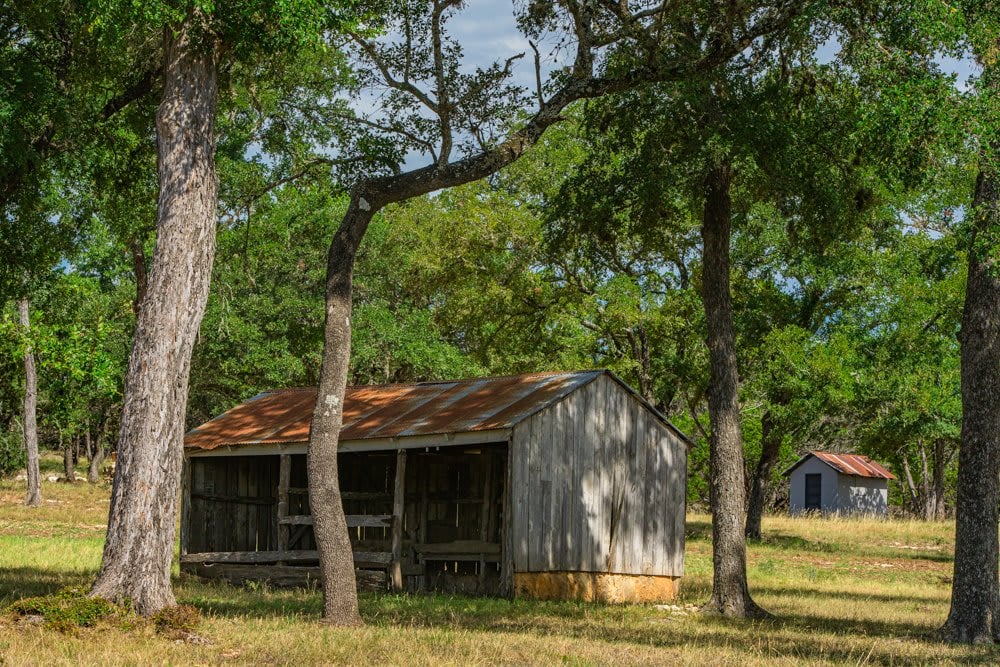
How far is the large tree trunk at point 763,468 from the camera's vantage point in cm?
3497

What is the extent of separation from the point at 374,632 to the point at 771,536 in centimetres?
2805

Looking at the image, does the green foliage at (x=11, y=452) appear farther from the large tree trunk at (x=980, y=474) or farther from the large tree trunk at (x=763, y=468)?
the large tree trunk at (x=980, y=474)

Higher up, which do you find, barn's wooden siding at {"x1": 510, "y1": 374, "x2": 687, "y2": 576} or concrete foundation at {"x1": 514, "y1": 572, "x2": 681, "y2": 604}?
barn's wooden siding at {"x1": 510, "y1": 374, "x2": 687, "y2": 576}

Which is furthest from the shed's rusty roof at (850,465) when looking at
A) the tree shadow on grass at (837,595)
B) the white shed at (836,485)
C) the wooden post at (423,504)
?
the wooden post at (423,504)

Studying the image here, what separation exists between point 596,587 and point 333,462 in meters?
7.44

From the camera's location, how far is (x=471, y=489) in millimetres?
23547

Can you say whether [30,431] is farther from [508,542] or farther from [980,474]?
[980,474]

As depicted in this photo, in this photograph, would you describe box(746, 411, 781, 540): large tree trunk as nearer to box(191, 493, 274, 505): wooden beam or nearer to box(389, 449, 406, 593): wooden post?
box(191, 493, 274, 505): wooden beam

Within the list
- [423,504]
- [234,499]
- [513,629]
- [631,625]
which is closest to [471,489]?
[423,504]

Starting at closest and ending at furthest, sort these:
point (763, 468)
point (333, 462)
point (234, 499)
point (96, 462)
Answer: point (333, 462) < point (234, 499) < point (763, 468) < point (96, 462)

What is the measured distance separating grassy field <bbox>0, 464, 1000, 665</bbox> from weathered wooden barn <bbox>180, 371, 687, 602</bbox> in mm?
1441

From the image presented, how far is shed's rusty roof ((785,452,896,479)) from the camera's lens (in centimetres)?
6412

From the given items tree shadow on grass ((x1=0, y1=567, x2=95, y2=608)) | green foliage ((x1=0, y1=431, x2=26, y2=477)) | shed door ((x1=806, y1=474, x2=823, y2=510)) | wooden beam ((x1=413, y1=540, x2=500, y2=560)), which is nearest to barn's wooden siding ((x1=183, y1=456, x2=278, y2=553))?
tree shadow on grass ((x1=0, y1=567, x2=95, y2=608))

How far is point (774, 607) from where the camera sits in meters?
19.3
